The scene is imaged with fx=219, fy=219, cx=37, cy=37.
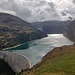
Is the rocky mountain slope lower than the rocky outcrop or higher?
lower

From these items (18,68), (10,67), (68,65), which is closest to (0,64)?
(10,67)

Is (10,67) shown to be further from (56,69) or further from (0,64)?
(56,69)

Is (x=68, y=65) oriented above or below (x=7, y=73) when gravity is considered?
above

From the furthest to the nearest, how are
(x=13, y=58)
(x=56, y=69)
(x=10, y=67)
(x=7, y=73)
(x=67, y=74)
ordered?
(x=13, y=58) → (x=10, y=67) → (x=7, y=73) → (x=56, y=69) → (x=67, y=74)

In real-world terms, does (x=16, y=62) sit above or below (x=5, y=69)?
above

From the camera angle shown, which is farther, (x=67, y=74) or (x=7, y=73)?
(x=7, y=73)

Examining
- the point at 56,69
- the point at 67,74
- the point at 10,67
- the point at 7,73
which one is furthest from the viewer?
the point at 10,67

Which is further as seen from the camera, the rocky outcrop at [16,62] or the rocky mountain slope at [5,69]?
the rocky mountain slope at [5,69]

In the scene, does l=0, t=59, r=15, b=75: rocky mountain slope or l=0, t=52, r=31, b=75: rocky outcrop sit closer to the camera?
l=0, t=52, r=31, b=75: rocky outcrop

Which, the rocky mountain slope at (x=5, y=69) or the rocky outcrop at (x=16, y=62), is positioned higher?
the rocky outcrop at (x=16, y=62)

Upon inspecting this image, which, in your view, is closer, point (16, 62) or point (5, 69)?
point (5, 69)

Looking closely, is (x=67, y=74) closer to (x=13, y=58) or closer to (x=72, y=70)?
(x=72, y=70)
